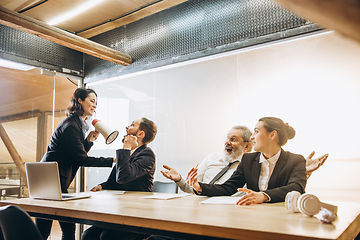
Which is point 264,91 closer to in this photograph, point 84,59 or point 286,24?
point 286,24

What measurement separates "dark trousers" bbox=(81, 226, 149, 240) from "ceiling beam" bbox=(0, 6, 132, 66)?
231 centimetres

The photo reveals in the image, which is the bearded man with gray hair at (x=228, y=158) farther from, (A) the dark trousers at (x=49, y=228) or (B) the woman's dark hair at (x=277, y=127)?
(A) the dark trousers at (x=49, y=228)

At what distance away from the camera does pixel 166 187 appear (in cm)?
292

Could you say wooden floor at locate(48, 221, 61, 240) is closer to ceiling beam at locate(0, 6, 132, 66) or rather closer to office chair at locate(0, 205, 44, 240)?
ceiling beam at locate(0, 6, 132, 66)

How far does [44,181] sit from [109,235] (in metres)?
0.61

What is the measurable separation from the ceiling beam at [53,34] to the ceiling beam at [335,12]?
3312 mm

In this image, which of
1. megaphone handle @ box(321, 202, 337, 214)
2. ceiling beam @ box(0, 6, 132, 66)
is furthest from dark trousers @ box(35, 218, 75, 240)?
megaphone handle @ box(321, 202, 337, 214)

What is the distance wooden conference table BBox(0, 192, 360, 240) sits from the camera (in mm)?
1033

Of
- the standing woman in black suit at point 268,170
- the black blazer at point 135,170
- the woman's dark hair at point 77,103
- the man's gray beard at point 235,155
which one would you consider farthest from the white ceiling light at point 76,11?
the standing woman in black suit at point 268,170

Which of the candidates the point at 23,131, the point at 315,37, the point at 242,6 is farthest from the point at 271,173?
the point at 23,131

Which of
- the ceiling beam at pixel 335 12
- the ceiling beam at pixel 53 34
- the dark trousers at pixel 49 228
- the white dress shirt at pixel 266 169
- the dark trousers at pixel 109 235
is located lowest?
the dark trousers at pixel 49 228

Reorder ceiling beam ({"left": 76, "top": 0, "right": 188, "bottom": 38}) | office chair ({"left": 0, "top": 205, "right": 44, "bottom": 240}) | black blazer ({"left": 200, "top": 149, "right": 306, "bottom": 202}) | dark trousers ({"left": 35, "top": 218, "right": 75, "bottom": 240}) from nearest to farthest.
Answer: office chair ({"left": 0, "top": 205, "right": 44, "bottom": 240})
black blazer ({"left": 200, "top": 149, "right": 306, "bottom": 202})
dark trousers ({"left": 35, "top": 218, "right": 75, "bottom": 240})
ceiling beam ({"left": 76, "top": 0, "right": 188, "bottom": 38})

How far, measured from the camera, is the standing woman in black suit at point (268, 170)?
1.90m

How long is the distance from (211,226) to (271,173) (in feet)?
3.49
